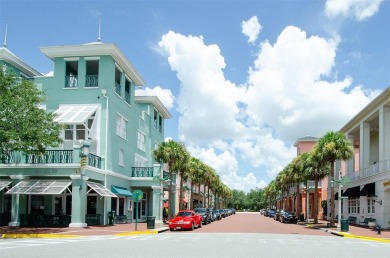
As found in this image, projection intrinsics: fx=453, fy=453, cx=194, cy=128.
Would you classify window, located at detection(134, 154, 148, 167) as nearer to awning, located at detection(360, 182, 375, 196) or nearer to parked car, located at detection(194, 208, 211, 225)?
parked car, located at detection(194, 208, 211, 225)

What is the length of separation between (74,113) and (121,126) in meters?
6.51

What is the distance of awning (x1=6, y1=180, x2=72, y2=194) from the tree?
324 centimetres

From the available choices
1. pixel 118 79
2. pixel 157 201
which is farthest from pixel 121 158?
pixel 118 79

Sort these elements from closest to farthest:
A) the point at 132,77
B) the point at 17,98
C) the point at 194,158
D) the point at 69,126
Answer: the point at 17,98 → the point at 69,126 → the point at 132,77 → the point at 194,158

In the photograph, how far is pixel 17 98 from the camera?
88.1 feet

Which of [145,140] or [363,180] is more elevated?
[145,140]

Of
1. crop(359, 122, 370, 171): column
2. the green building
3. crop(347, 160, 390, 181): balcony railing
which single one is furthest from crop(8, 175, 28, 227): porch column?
crop(359, 122, 370, 171): column

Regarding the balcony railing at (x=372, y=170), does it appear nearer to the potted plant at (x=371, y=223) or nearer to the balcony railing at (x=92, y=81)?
the potted plant at (x=371, y=223)

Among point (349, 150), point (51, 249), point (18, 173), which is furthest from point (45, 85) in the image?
point (349, 150)

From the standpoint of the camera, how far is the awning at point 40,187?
29.8 m

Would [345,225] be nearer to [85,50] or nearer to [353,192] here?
[353,192]

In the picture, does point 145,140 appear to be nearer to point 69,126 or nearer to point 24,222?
point 69,126

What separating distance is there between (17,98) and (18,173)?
7.25 meters

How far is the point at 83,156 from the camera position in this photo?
1177 inches
